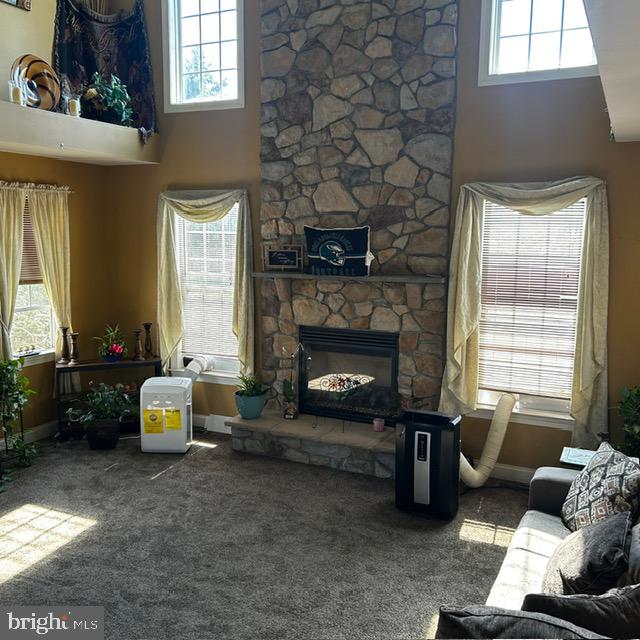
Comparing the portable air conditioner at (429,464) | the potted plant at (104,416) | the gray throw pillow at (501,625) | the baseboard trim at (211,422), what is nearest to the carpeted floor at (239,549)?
the portable air conditioner at (429,464)

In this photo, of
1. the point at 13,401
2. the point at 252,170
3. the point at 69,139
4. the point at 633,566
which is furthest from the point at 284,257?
the point at 633,566

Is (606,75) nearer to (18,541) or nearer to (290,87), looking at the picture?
(290,87)

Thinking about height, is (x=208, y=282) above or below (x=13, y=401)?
above

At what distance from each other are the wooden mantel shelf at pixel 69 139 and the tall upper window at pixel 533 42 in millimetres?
3141

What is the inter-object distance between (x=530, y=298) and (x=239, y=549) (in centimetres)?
286

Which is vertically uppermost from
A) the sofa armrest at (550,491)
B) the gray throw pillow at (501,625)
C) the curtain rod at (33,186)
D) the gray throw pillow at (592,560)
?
the curtain rod at (33,186)

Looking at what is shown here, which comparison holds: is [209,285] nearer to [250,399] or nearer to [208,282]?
[208,282]

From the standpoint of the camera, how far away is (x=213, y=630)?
3387mm

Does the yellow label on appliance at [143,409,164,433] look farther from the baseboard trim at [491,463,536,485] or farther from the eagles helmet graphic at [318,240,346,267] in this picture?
the baseboard trim at [491,463,536,485]

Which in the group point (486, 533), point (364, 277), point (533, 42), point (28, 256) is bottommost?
point (486, 533)

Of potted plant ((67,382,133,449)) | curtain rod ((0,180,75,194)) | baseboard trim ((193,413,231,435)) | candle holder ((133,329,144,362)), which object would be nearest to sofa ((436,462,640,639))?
baseboard trim ((193,413,231,435))

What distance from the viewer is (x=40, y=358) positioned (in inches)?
245

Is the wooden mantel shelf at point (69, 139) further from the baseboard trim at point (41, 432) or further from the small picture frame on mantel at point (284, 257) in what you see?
the baseboard trim at point (41, 432)

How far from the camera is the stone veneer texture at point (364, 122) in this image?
5.24m
